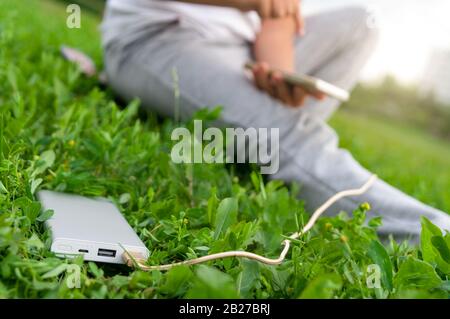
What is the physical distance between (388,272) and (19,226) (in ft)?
1.58

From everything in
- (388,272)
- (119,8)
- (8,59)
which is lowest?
(388,272)

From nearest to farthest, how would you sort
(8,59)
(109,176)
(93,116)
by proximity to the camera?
(109,176) < (93,116) < (8,59)

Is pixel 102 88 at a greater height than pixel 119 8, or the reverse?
pixel 119 8

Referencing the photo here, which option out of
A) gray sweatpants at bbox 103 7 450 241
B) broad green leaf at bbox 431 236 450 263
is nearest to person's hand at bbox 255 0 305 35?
gray sweatpants at bbox 103 7 450 241

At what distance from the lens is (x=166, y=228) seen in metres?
0.91

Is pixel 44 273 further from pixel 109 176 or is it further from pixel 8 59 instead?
pixel 8 59

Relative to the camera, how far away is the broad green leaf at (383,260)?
2.63 ft

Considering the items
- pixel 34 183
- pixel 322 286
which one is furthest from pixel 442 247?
pixel 34 183

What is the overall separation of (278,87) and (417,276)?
0.82 m

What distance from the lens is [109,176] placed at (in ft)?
3.86

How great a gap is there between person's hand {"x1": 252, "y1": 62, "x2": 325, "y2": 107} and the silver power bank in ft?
2.26

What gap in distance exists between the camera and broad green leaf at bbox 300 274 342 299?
67 centimetres

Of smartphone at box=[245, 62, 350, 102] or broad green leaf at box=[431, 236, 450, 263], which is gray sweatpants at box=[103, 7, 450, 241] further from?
broad green leaf at box=[431, 236, 450, 263]
